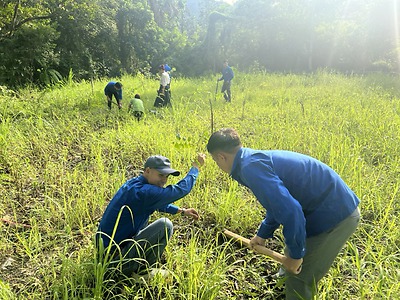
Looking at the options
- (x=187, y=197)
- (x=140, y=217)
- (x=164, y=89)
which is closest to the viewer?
(x=140, y=217)

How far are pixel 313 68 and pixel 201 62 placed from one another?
308 inches

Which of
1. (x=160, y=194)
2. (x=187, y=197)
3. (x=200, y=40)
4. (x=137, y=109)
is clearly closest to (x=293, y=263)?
(x=160, y=194)

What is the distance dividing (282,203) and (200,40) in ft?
78.3

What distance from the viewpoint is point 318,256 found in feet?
5.02

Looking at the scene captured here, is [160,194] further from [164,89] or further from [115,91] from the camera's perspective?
[164,89]

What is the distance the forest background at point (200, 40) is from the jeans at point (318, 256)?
945cm

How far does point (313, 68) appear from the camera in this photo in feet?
63.1

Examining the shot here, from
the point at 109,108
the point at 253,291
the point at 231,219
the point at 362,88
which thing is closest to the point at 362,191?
the point at 231,219

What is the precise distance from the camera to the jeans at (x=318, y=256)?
150 centimetres

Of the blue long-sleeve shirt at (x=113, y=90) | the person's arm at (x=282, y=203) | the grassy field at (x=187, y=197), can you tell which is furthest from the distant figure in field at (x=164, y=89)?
the person's arm at (x=282, y=203)

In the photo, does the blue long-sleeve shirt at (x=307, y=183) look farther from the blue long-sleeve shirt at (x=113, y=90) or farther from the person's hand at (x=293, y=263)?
the blue long-sleeve shirt at (x=113, y=90)

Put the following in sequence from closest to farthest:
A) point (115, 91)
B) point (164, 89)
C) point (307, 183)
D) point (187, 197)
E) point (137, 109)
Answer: point (307, 183), point (187, 197), point (137, 109), point (115, 91), point (164, 89)

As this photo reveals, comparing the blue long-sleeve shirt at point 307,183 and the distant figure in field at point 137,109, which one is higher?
the blue long-sleeve shirt at point 307,183

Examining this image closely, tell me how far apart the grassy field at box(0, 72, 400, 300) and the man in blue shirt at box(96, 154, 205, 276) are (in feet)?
0.43
